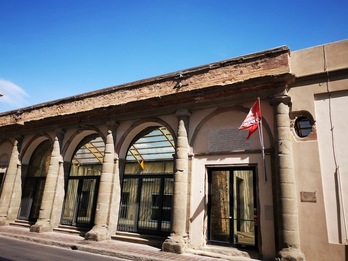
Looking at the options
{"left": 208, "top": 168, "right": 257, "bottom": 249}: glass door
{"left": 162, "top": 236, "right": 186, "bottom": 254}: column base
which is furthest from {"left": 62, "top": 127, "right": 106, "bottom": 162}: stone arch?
{"left": 208, "top": 168, "right": 257, "bottom": 249}: glass door

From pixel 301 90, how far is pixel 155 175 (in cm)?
595

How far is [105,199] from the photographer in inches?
385

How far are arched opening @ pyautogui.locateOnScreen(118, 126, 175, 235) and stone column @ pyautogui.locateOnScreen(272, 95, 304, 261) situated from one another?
3.79 meters

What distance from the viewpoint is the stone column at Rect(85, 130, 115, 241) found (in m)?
9.27

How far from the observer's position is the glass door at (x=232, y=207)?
7.66m

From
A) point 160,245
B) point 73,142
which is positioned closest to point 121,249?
point 160,245

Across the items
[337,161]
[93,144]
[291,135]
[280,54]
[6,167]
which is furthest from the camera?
[6,167]

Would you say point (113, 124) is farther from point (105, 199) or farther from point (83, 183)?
point (83, 183)

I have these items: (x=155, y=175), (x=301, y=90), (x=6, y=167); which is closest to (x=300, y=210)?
(x=301, y=90)

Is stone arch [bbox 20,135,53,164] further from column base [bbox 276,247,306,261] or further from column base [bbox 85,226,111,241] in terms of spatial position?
column base [bbox 276,247,306,261]

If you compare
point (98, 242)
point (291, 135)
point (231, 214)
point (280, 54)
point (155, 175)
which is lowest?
point (98, 242)

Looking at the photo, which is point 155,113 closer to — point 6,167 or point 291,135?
point 291,135

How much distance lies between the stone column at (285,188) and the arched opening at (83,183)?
7.62m

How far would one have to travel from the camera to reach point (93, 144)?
41.4 feet
